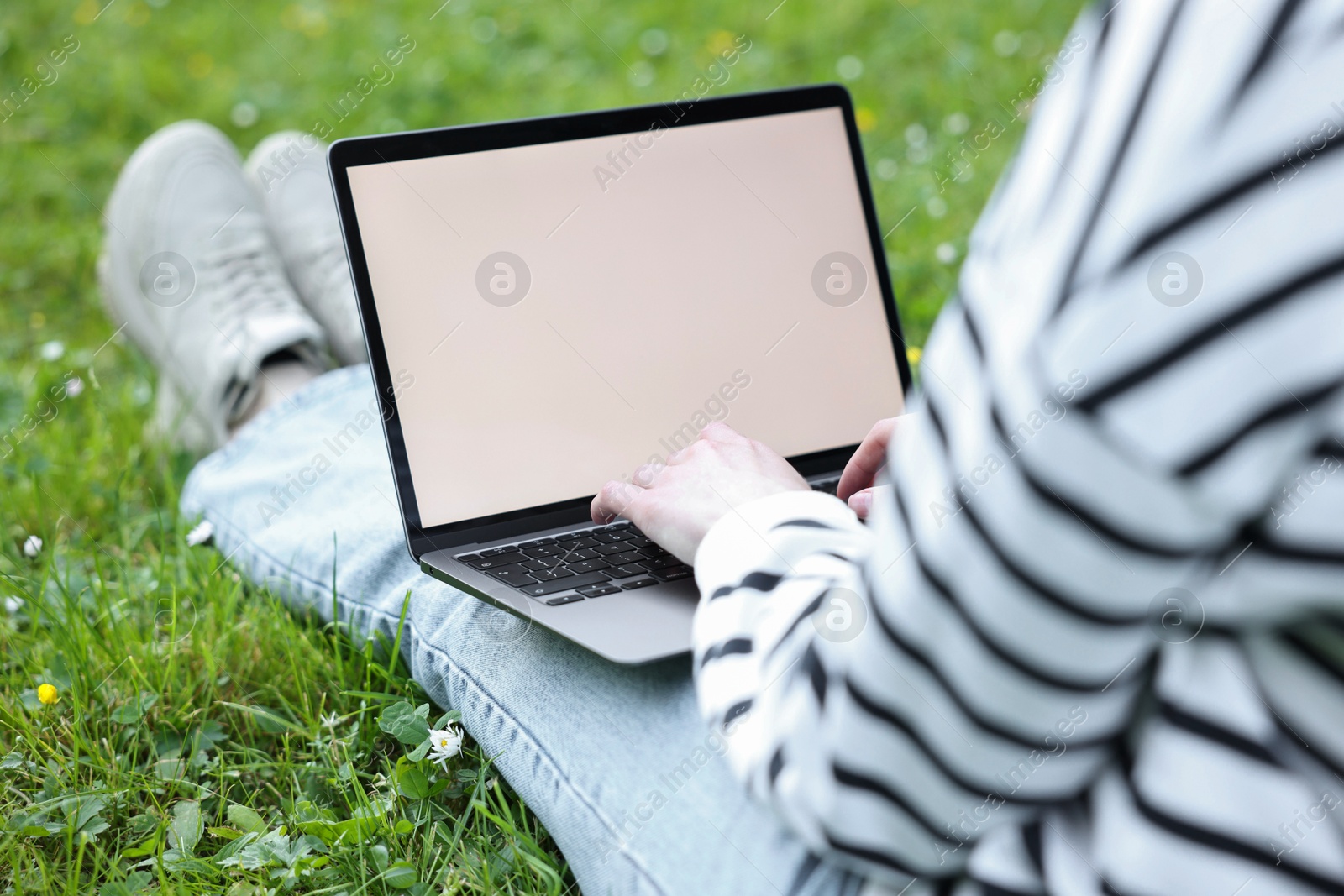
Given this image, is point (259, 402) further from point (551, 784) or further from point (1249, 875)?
point (1249, 875)

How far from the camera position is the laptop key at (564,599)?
0.85 m

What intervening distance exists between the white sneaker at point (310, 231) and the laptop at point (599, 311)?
63 centimetres

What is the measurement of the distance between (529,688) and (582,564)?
13 cm

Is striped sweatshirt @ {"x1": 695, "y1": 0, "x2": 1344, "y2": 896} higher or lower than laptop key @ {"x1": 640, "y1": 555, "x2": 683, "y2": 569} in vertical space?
higher

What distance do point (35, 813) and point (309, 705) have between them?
24cm

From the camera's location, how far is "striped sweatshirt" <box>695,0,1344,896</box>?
38 cm

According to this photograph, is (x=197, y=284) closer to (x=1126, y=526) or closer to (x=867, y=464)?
(x=867, y=464)

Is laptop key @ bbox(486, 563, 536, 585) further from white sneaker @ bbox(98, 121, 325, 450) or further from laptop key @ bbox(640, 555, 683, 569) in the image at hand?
white sneaker @ bbox(98, 121, 325, 450)

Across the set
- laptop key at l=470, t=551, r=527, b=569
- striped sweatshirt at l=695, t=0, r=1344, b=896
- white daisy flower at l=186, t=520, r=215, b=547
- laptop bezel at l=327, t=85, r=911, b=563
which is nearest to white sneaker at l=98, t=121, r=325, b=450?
white daisy flower at l=186, t=520, r=215, b=547

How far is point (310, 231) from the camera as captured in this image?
5.60ft

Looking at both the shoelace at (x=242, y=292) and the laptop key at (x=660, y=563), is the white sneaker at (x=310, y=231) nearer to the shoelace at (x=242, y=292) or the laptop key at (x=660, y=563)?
the shoelace at (x=242, y=292)

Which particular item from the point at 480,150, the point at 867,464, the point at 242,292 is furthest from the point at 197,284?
the point at 867,464

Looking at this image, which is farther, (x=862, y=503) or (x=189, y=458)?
(x=189, y=458)

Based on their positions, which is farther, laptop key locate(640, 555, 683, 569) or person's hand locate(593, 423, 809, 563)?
laptop key locate(640, 555, 683, 569)
